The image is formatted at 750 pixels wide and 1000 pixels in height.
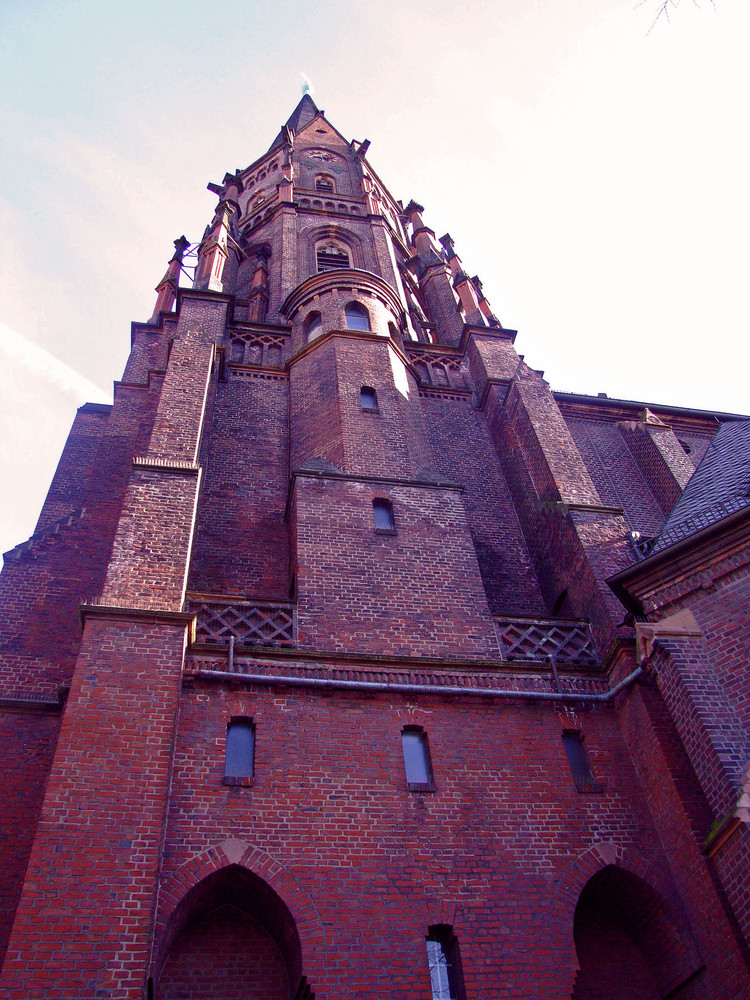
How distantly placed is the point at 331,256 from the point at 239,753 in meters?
18.7

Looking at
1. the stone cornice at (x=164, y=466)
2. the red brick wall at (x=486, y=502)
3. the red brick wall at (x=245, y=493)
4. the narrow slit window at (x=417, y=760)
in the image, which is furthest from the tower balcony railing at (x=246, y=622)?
the red brick wall at (x=486, y=502)

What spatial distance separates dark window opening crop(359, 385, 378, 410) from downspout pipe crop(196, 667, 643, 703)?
23.3 ft

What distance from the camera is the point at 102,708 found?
9.33 meters

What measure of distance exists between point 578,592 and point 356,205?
19.3 meters

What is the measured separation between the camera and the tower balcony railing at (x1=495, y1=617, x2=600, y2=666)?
1219 centimetres

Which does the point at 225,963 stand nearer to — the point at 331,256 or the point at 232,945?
the point at 232,945

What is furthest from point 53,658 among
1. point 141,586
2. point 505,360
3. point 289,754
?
point 505,360

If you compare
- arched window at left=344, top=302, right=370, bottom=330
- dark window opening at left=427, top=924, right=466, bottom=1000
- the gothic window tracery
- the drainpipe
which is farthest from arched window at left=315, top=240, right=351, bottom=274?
dark window opening at left=427, top=924, right=466, bottom=1000

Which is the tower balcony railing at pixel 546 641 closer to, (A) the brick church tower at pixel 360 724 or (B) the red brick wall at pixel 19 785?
(A) the brick church tower at pixel 360 724

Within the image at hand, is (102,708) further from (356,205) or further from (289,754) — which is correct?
(356,205)

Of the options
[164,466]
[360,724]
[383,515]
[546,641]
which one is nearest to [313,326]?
[383,515]

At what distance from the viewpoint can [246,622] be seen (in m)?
11.5

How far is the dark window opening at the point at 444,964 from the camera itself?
340 inches

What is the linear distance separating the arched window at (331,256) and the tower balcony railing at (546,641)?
15457 mm
